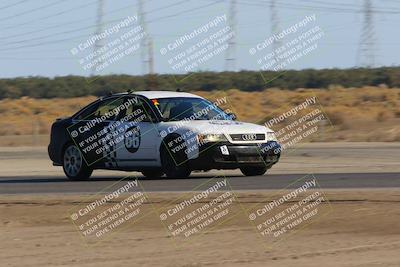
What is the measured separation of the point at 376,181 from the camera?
18.5m

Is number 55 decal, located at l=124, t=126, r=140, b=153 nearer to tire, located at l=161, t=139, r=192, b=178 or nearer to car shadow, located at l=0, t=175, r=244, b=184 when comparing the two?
tire, located at l=161, t=139, r=192, b=178

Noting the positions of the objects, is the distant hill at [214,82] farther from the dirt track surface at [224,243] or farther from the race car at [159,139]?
the dirt track surface at [224,243]

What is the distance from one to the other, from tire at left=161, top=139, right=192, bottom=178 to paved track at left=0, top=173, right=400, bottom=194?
0.47 ft

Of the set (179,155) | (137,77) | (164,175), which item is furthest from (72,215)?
(137,77)

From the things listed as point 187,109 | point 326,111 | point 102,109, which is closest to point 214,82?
point 326,111

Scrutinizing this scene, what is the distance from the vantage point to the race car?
19.5 m

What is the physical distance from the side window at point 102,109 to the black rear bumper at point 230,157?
2151 millimetres

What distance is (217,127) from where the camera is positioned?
770 inches

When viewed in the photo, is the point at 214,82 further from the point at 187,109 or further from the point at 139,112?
the point at 187,109

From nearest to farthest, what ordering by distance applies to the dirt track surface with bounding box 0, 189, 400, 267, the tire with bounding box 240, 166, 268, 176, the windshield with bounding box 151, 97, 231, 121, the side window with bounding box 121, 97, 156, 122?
the dirt track surface with bounding box 0, 189, 400, 267, the windshield with bounding box 151, 97, 231, 121, the side window with bounding box 121, 97, 156, 122, the tire with bounding box 240, 166, 268, 176

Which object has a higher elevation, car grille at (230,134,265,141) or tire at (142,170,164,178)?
car grille at (230,134,265,141)

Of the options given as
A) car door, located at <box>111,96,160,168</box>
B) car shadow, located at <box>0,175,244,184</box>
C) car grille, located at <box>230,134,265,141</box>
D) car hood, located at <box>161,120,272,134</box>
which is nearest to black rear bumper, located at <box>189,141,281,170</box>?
car grille, located at <box>230,134,265,141</box>

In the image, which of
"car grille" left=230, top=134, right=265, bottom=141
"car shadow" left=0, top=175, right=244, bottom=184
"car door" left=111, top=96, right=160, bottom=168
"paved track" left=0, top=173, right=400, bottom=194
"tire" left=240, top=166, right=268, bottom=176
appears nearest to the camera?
"paved track" left=0, top=173, right=400, bottom=194

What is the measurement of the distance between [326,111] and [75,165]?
106 ft
